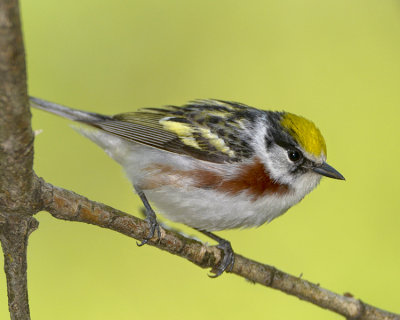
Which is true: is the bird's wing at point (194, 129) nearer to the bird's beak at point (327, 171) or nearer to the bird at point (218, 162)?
the bird at point (218, 162)

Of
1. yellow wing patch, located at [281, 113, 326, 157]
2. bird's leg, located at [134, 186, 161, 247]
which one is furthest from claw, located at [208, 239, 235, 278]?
yellow wing patch, located at [281, 113, 326, 157]

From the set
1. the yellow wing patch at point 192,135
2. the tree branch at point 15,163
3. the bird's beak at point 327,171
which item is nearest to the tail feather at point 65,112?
the yellow wing patch at point 192,135

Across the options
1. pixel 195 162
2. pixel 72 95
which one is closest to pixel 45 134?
pixel 72 95

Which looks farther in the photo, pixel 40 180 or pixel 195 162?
pixel 195 162

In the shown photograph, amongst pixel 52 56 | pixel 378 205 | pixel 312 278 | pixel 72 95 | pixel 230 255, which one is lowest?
pixel 312 278

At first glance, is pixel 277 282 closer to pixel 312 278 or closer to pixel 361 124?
pixel 312 278

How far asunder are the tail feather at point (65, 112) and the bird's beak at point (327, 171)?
6.30 ft

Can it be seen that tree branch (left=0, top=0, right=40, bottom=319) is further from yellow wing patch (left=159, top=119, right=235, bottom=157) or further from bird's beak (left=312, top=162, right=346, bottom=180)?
bird's beak (left=312, top=162, right=346, bottom=180)

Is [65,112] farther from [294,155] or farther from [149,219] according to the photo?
[294,155]

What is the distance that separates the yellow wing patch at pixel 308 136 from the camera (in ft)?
14.4

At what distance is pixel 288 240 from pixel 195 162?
7.30 feet

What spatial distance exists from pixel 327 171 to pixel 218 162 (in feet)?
2.99

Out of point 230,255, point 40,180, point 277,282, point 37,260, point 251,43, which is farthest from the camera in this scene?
point 251,43

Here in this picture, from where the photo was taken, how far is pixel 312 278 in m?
5.92
